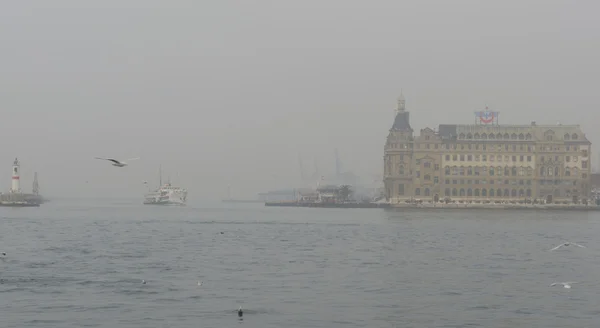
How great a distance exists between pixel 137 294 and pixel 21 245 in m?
35.0

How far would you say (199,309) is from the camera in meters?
38.4

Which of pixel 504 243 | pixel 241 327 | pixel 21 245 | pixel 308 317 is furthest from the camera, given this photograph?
pixel 504 243

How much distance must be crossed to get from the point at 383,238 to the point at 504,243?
1263cm

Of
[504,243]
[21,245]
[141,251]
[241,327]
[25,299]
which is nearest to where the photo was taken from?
[241,327]

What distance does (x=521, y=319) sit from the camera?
1448 inches

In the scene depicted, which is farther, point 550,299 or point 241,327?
point 550,299

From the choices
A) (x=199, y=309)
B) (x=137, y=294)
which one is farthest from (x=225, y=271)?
(x=199, y=309)

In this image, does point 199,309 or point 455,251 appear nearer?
point 199,309

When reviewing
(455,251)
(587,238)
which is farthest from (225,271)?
(587,238)

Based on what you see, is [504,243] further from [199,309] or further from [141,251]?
[199,309]

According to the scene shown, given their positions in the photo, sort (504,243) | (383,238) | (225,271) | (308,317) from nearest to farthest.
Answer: (308,317), (225,271), (504,243), (383,238)

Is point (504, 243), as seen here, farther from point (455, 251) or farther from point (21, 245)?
point (21, 245)

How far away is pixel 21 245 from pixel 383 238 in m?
35.4

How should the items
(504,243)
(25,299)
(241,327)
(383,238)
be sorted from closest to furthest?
1. (241,327)
2. (25,299)
3. (504,243)
4. (383,238)
